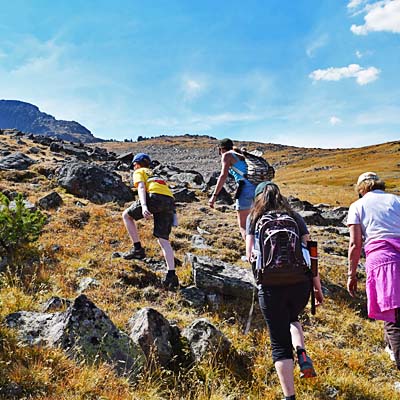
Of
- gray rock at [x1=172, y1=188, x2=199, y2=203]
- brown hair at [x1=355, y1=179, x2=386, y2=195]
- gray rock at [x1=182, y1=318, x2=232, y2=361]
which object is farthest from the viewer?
gray rock at [x1=172, y1=188, x2=199, y2=203]

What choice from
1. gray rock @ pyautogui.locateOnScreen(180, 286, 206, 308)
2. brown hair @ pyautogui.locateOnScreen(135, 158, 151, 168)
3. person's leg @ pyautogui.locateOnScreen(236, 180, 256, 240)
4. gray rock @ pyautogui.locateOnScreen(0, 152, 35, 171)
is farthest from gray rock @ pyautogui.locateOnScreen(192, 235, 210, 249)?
gray rock @ pyautogui.locateOnScreen(0, 152, 35, 171)

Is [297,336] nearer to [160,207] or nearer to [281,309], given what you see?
[281,309]

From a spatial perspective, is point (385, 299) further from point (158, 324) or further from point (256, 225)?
point (158, 324)

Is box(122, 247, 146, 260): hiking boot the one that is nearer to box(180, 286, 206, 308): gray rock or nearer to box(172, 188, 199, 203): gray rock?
box(180, 286, 206, 308): gray rock

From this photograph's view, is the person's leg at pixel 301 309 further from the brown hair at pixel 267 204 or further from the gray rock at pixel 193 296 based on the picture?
the gray rock at pixel 193 296

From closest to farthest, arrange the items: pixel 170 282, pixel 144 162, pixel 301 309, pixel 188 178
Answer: pixel 301 309, pixel 170 282, pixel 144 162, pixel 188 178

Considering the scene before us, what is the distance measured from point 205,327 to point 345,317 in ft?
10.8

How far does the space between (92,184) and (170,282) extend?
9.58 metres

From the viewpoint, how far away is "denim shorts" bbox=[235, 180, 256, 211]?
271 inches

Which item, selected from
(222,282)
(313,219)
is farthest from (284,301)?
(313,219)

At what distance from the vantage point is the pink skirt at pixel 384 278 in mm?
3805

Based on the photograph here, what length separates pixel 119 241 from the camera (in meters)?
9.16

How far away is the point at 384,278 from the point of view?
12.8 ft

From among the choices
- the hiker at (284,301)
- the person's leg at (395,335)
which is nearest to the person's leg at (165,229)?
the hiker at (284,301)
